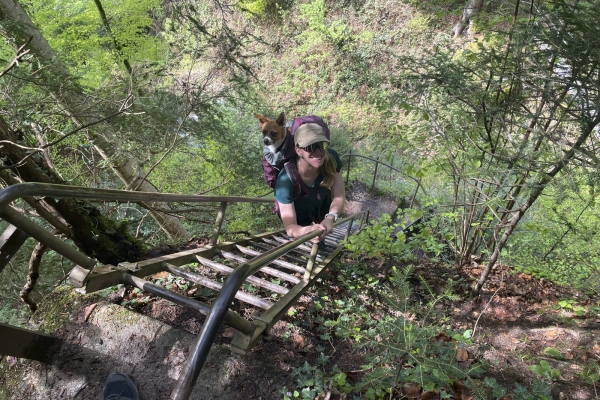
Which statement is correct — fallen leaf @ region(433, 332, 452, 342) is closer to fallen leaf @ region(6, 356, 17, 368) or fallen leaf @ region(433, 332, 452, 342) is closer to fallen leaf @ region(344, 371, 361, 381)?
fallen leaf @ region(344, 371, 361, 381)

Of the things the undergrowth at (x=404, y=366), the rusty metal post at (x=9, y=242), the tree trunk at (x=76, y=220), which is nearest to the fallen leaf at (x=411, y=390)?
the undergrowth at (x=404, y=366)

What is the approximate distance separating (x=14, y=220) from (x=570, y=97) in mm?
3829

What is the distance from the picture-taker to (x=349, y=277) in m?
3.95

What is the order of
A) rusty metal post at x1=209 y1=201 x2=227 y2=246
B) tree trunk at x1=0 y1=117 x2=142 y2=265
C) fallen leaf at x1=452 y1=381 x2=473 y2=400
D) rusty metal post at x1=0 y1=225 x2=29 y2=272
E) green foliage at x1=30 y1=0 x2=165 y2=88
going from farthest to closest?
green foliage at x1=30 y1=0 x2=165 y2=88
rusty metal post at x1=209 y1=201 x2=227 y2=246
tree trunk at x1=0 y1=117 x2=142 y2=265
fallen leaf at x1=452 y1=381 x2=473 y2=400
rusty metal post at x1=0 y1=225 x2=29 y2=272

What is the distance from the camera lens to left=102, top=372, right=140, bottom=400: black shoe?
2.12 m

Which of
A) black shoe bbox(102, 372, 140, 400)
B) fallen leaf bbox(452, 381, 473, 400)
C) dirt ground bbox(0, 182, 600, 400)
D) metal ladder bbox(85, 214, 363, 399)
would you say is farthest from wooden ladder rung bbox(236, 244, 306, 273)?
fallen leaf bbox(452, 381, 473, 400)

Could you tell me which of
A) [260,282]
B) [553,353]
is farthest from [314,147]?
[553,353]

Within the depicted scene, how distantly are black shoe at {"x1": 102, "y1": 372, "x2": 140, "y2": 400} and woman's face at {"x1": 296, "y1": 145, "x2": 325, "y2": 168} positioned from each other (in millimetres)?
2176

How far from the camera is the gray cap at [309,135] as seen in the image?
9.11 ft

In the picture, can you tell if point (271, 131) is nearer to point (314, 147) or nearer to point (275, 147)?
point (275, 147)

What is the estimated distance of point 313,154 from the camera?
2.88m

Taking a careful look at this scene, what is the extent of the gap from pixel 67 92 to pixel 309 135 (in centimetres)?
438

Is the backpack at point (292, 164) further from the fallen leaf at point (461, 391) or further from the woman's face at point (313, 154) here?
the fallen leaf at point (461, 391)

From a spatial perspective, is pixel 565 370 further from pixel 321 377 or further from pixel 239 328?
pixel 239 328
